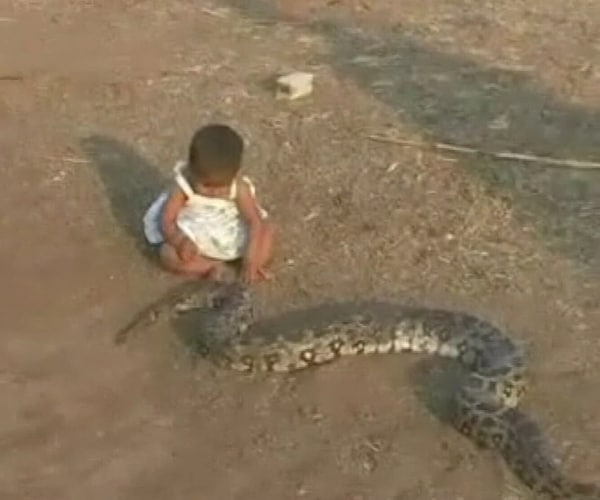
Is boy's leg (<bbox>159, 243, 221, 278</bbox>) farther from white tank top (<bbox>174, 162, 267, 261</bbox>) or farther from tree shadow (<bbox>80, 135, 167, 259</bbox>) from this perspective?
tree shadow (<bbox>80, 135, 167, 259</bbox>)

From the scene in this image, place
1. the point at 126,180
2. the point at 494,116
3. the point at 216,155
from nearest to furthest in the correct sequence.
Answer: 1. the point at 216,155
2. the point at 126,180
3. the point at 494,116

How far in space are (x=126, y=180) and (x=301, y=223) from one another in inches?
41.6

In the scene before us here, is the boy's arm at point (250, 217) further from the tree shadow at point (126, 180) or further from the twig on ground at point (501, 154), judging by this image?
the twig on ground at point (501, 154)

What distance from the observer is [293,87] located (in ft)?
30.1

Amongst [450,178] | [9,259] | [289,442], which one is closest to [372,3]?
[450,178]

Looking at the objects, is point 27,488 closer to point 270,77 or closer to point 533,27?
point 270,77

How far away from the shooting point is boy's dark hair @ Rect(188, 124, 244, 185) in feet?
23.0

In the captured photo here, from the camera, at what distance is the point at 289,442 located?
6.02 metres

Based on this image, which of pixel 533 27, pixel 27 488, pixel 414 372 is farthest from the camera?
pixel 533 27

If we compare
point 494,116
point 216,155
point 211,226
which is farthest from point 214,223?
point 494,116

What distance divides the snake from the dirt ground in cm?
7

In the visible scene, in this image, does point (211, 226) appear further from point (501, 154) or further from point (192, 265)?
point (501, 154)

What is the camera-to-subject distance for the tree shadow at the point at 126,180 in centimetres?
782

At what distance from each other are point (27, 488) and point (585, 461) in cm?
197
